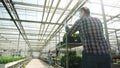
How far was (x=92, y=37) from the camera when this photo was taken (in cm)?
166

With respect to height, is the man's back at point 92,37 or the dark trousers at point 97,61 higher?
the man's back at point 92,37

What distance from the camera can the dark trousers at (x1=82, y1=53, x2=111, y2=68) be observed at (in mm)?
1554

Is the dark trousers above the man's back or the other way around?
the other way around

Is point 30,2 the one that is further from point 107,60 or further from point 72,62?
point 107,60

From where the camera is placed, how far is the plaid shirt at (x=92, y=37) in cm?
161

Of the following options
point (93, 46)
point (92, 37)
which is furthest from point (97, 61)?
point (92, 37)

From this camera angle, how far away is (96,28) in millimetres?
1718

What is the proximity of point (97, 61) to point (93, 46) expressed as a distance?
19 centimetres

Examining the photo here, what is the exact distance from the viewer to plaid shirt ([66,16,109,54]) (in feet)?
5.29

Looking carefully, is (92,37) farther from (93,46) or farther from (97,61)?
(97,61)

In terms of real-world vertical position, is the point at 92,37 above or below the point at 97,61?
above

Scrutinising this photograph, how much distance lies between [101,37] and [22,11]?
743cm

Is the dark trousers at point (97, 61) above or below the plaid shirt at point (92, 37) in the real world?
below

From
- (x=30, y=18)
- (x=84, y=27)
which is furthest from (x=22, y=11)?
(x=84, y=27)
